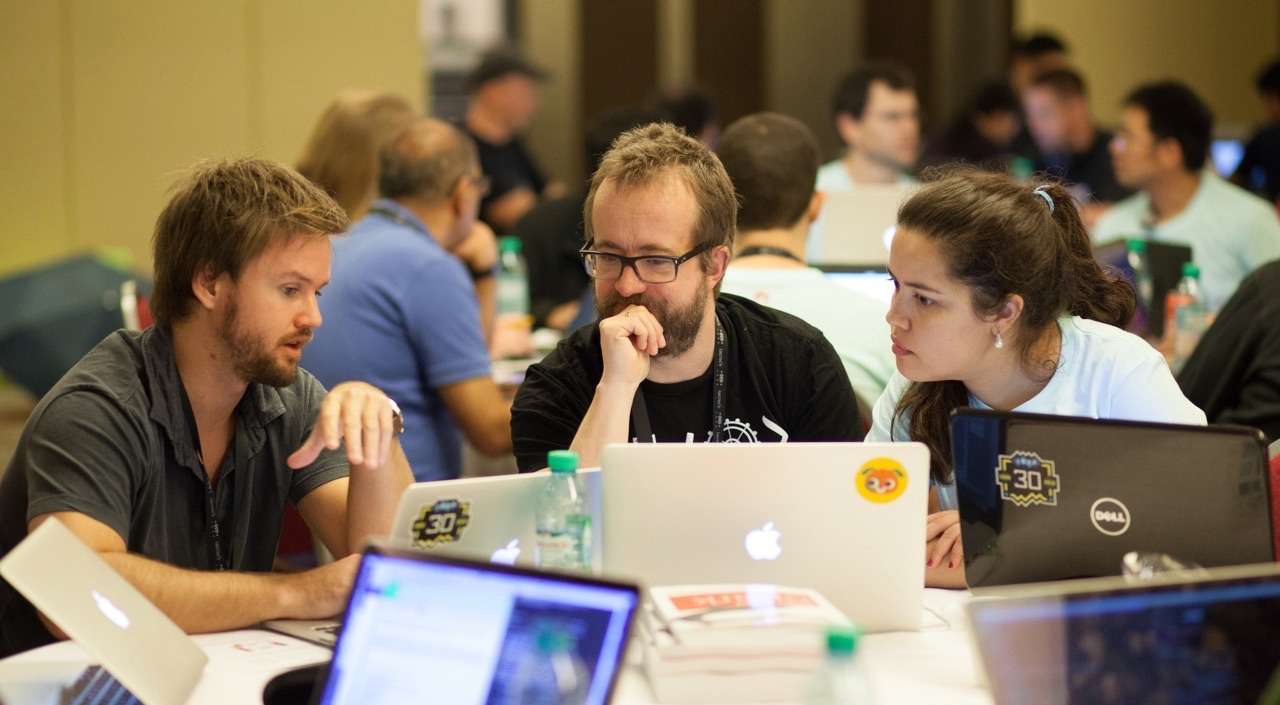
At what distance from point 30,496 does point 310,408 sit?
0.54 m

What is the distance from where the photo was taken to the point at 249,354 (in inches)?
93.1

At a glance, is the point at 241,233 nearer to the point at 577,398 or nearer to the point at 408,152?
the point at 577,398

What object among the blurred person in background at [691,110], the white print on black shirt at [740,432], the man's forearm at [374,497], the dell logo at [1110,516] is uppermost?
the blurred person in background at [691,110]

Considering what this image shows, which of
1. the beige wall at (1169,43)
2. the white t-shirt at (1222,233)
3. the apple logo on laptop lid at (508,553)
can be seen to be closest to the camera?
the apple logo on laptop lid at (508,553)

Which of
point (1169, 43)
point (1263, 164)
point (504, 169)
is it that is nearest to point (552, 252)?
point (504, 169)

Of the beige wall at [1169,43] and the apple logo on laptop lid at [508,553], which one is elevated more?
the beige wall at [1169,43]

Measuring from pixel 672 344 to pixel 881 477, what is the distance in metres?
0.69

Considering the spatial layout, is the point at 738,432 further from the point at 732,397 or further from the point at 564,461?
the point at 564,461

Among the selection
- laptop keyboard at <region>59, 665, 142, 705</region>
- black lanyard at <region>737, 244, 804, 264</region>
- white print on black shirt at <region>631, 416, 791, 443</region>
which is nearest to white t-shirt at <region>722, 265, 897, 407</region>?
black lanyard at <region>737, 244, 804, 264</region>

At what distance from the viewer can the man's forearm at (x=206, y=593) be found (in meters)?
2.08

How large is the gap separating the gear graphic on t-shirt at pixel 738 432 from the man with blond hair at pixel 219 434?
0.58 metres

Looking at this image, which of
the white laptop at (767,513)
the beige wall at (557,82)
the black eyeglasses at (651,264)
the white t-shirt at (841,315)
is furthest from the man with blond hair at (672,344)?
the beige wall at (557,82)

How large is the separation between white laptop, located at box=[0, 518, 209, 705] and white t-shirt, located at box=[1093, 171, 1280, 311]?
13.8 ft

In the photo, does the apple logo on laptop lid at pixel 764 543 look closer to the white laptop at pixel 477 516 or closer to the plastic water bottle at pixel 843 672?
the white laptop at pixel 477 516
